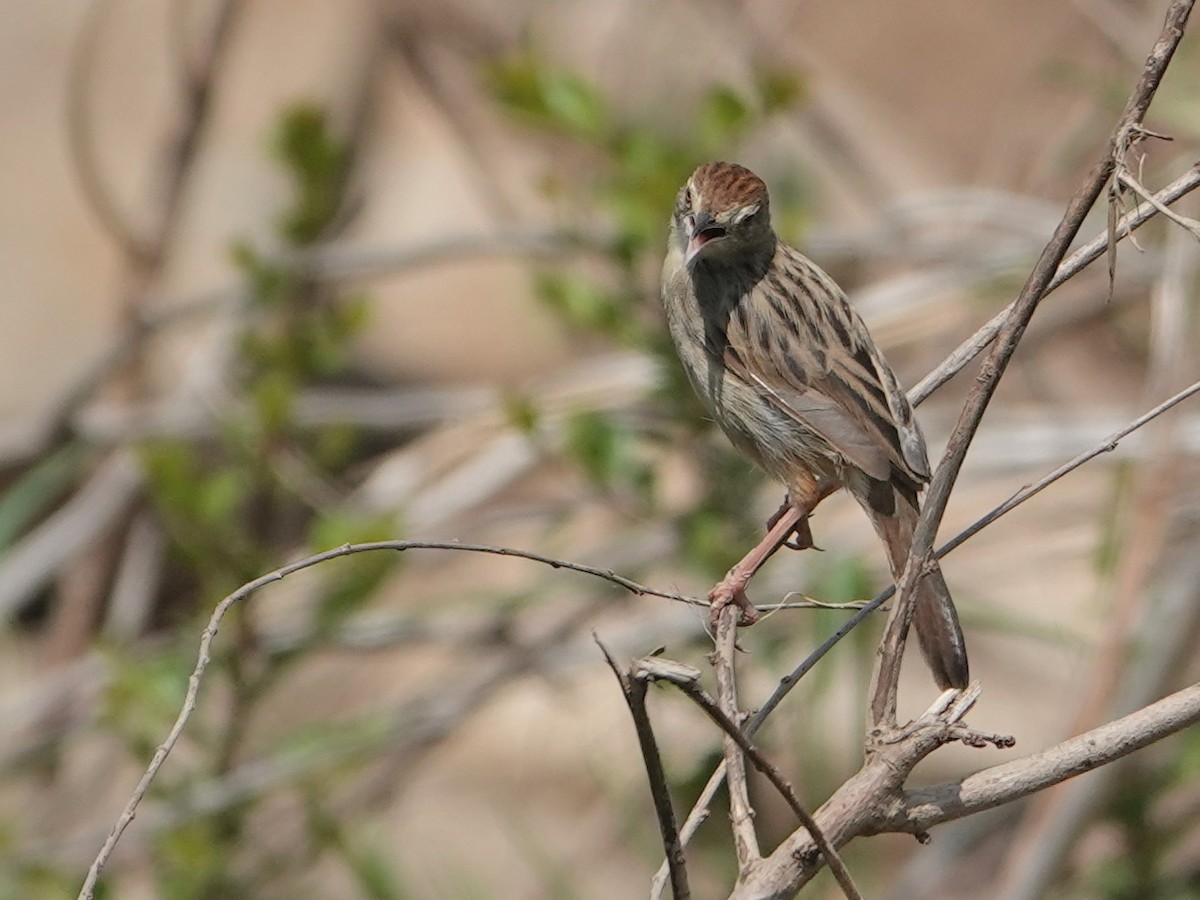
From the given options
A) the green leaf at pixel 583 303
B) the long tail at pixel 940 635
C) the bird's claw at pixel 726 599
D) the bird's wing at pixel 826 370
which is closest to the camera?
the long tail at pixel 940 635

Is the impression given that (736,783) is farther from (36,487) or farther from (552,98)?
(36,487)

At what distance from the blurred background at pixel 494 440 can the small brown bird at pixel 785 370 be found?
0.99 m

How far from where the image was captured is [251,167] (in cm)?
743

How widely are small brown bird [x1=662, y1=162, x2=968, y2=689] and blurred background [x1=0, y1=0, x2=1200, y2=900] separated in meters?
0.99

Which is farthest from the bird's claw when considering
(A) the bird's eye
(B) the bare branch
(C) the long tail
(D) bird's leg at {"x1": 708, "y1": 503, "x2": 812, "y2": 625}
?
(B) the bare branch

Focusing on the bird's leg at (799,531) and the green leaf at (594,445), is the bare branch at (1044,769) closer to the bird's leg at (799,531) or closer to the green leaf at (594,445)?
the bird's leg at (799,531)

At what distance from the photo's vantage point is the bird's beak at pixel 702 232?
3.31 meters

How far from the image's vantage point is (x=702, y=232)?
3.38m

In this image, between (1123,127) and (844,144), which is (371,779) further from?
(1123,127)

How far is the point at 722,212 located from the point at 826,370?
1.32 feet

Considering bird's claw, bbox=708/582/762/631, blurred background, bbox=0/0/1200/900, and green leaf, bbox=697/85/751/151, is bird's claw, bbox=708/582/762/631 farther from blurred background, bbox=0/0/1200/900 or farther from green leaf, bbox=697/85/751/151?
green leaf, bbox=697/85/751/151

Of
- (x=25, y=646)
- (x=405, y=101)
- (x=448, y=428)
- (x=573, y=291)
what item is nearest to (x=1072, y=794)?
(x=573, y=291)

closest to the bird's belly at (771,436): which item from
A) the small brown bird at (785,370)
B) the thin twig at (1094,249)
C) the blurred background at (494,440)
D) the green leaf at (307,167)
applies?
the small brown bird at (785,370)

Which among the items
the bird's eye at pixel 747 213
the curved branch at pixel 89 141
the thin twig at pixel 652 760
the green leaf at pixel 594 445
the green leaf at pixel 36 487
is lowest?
the thin twig at pixel 652 760
